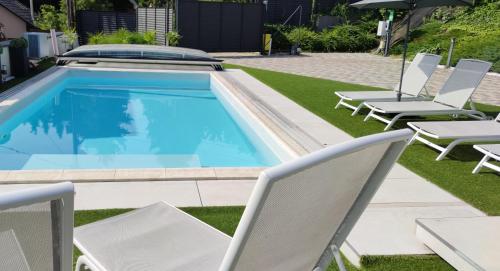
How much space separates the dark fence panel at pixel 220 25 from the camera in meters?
19.4

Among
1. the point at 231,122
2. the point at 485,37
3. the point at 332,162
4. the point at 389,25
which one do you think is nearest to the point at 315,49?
the point at 389,25

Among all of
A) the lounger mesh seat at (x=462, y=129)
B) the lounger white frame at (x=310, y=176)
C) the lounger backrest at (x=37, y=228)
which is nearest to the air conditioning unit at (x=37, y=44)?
the lounger mesh seat at (x=462, y=129)

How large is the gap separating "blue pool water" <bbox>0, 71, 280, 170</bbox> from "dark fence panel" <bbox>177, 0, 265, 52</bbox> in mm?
7945

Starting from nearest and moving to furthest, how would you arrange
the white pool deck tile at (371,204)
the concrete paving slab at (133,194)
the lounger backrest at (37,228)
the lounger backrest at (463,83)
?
the lounger backrest at (37,228), the white pool deck tile at (371,204), the concrete paving slab at (133,194), the lounger backrest at (463,83)

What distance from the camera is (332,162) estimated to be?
1.54 m

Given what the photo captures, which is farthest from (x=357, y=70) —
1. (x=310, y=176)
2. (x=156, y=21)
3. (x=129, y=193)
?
(x=310, y=176)

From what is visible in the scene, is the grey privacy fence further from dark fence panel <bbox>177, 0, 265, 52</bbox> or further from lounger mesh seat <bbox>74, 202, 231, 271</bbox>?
lounger mesh seat <bbox>74, 202, 231, 271</bbox>

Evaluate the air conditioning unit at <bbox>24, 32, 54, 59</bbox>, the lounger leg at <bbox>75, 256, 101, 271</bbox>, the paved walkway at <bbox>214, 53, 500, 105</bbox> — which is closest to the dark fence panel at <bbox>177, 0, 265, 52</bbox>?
the paved walkway at <bbox>214, 53, 500, 105</bbox>

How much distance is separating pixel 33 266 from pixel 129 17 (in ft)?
69.5

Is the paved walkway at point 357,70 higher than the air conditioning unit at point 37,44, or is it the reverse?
the air conditioning unit at point 37,44

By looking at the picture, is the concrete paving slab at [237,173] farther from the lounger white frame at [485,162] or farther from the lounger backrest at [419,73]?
the lounger backrest at [419,73]

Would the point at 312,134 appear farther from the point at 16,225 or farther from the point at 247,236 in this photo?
the point at 16,225

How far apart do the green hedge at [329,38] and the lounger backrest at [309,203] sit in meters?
20.4

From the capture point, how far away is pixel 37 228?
A: 3.78 ft
